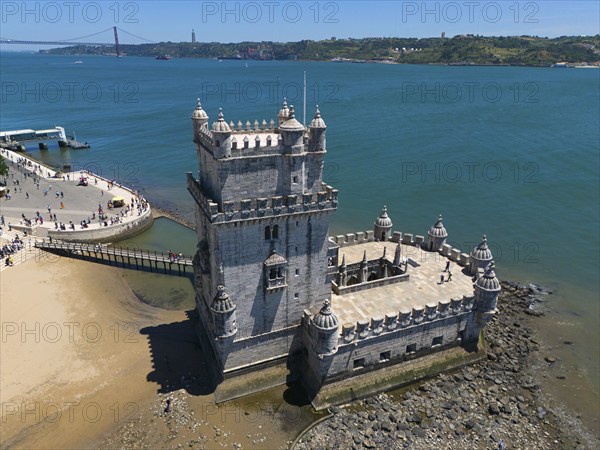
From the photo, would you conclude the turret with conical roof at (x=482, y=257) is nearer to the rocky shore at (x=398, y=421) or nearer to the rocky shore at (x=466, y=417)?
the rocky shore at (x=466, y=417)

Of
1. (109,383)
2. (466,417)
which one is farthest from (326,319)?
(109,383)

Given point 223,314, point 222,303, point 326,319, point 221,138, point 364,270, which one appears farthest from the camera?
point 364,270

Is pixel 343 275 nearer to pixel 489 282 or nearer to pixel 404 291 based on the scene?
pixel 404 291

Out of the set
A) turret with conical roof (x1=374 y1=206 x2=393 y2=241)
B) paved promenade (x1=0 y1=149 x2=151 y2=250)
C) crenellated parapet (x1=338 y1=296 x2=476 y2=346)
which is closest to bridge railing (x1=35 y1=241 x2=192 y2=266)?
paved promenade (x1=0 y1=149 x2=151 y2=250)

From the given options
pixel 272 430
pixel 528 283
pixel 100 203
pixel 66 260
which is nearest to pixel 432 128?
pixel 528 283

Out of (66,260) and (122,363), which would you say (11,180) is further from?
(122,363)

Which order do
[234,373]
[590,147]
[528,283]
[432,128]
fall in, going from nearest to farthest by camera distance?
[234,373] < [528,283] < [590,147] < [432,128]
